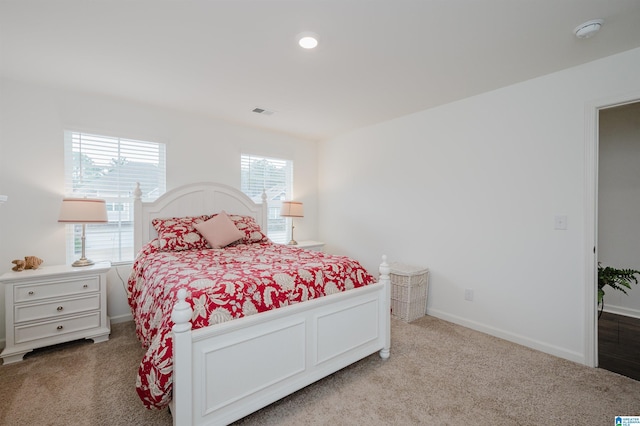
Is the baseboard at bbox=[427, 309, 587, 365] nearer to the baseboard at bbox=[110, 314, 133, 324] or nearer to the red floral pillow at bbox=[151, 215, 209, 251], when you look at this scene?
the red floral pillow at bbox=[151, 215, 209, 251]

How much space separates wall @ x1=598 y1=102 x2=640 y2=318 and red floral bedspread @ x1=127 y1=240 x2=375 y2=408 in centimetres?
324

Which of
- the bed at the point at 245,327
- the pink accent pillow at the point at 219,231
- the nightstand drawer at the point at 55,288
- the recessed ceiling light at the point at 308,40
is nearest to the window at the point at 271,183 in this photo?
the pink accent pillow at the point at 219,231

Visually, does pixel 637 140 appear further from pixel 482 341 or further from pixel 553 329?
pixel 482 341

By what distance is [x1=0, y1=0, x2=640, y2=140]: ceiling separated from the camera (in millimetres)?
1718

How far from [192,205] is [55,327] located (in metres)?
1.65

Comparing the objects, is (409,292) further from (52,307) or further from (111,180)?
(111,180)

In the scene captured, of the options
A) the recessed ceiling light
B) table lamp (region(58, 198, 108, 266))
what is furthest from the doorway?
table lamp (region(58, 198, 108, 266))

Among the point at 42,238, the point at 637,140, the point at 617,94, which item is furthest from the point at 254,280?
the point at 637,140

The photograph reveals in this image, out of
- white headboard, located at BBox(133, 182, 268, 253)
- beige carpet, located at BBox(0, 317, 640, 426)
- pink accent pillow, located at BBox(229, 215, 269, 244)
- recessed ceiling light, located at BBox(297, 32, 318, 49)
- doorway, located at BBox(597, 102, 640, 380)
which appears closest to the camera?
beige carpet, located at BBox(0, 317, 640, 426)

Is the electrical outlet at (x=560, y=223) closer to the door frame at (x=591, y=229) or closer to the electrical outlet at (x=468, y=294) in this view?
the door frame at (x=591, y=229)

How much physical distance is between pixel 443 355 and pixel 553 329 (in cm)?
94

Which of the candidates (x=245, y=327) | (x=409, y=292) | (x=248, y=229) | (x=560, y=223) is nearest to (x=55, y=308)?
(x=248, y=229)

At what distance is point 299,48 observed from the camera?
214 centimetres

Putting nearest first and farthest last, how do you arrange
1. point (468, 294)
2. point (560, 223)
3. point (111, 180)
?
point (560, 223)
point (468, 294)
point (111, 180)
